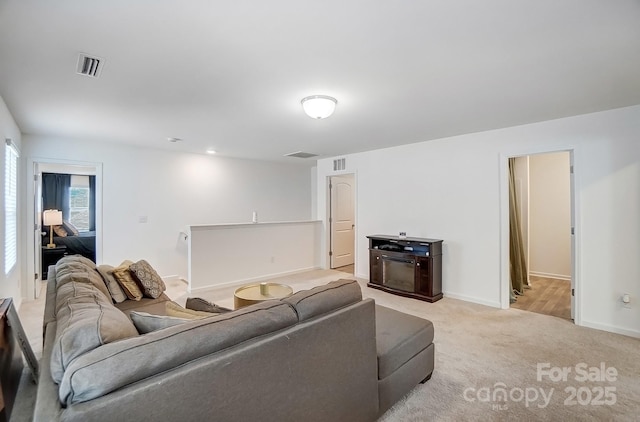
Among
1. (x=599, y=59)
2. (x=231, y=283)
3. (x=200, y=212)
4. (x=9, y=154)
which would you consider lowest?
(x=231, y=283)

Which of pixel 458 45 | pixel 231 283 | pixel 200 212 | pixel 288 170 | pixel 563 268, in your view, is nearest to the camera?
pixel 458 45

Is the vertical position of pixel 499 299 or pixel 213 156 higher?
pixel 213 156

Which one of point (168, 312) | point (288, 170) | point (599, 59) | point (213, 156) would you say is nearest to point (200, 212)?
point (213, 156)

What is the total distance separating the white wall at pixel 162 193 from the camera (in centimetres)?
493

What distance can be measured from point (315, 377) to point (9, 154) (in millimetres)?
4102

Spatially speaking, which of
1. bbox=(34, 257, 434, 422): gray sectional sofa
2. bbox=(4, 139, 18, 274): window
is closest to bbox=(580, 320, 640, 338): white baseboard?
bbox=(34, 257, 434, 422): gray sectional sofa

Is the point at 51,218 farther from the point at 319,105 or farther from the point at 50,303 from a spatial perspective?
the point at 319,105

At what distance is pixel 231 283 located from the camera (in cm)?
509

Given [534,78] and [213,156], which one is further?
[213,156]

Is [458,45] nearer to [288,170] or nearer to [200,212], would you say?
[200,212]

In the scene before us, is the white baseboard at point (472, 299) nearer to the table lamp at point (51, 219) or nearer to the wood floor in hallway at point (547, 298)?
the wood floor in hallway at point (547, 298)

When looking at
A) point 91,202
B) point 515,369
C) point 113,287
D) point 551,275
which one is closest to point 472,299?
point 515,369

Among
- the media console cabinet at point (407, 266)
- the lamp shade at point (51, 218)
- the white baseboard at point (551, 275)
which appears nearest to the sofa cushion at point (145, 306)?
the media console cabinet at point (407, 266)

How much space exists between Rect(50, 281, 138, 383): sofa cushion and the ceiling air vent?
1591mm
